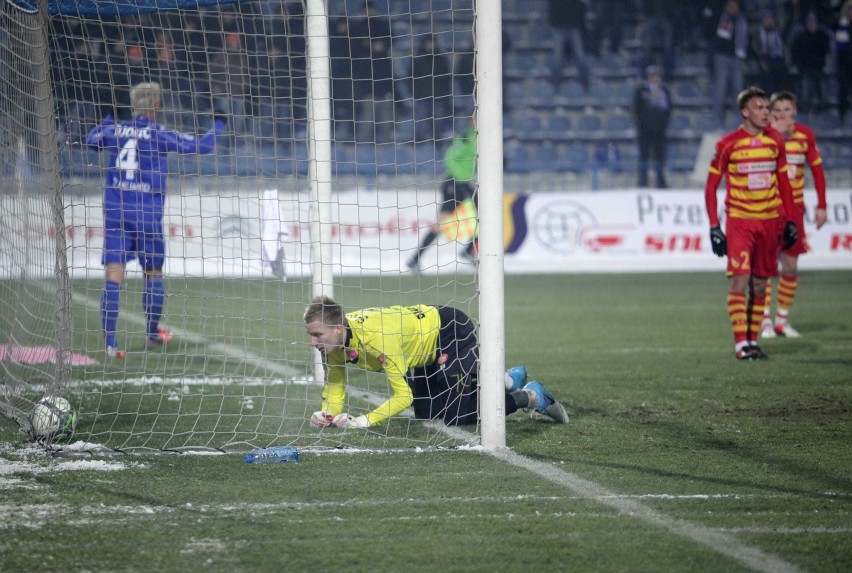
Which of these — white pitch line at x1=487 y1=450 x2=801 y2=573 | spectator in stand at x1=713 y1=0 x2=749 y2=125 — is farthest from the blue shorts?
spectator in stand at x1=713 y1=0 x2=749 y2=125

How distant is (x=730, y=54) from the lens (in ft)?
69.2

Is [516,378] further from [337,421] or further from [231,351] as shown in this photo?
[231,351]

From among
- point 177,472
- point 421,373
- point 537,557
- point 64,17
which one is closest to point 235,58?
point 64,17

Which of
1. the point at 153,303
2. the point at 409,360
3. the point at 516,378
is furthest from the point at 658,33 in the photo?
the point at 409,360

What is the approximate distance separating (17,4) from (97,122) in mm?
1405

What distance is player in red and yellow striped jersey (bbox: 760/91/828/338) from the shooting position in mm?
9102

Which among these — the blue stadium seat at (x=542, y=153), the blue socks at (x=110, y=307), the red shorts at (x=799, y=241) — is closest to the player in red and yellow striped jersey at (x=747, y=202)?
the red shorts at (x=799, y=241)

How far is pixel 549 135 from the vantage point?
2061 cm

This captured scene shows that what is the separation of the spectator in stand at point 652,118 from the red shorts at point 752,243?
11.4 m

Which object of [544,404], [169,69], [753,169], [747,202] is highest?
[169,69]

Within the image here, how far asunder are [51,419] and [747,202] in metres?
5.18

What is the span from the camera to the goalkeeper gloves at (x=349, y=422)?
5270 millimetres

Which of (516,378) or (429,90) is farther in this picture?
(429,90)

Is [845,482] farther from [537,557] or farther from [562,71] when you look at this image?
[562,71]
